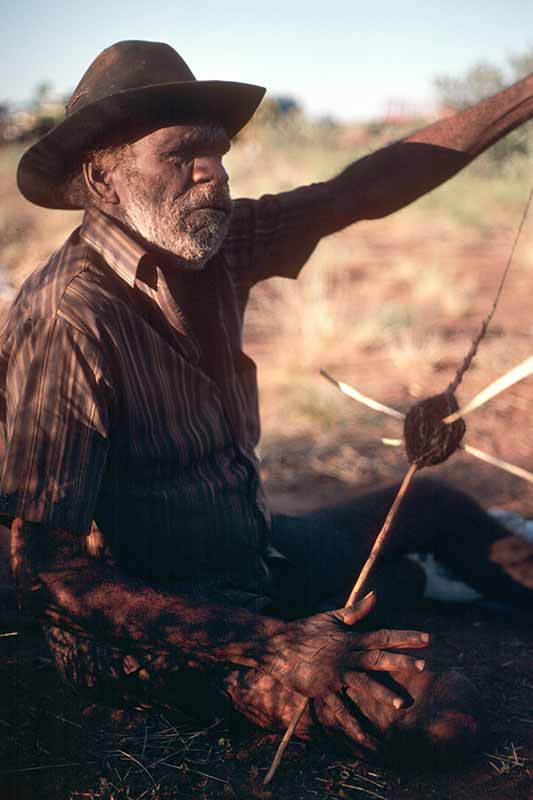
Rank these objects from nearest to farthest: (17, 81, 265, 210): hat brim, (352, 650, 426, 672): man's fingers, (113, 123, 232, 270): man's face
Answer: (352, 650, 426, 672): man's fingers
(17, 81, 265, 210): hat brim
(113, 123, 232, 270): man's face

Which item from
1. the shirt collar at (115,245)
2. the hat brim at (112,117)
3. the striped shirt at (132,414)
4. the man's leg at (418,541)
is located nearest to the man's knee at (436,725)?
the striped shirt at (132,414)

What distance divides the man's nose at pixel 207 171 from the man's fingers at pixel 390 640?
4.58ft

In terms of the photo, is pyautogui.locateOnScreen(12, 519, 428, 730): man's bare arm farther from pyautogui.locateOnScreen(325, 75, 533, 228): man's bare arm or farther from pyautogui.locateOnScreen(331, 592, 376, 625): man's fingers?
pyautogui.locateOnScreen(325, 75, 533, 228): man's bare arm

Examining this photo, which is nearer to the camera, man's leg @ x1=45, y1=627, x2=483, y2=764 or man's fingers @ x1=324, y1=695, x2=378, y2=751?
man's fingers @ x1=324, y1=695, x2=378, y2=751

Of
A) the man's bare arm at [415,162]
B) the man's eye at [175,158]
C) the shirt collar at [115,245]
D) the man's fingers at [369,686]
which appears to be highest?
the man's bare arm at [415,162]

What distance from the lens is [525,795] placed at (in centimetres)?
210

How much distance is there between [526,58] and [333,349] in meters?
2.97

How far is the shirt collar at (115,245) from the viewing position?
2.31 metres

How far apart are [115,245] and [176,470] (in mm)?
678

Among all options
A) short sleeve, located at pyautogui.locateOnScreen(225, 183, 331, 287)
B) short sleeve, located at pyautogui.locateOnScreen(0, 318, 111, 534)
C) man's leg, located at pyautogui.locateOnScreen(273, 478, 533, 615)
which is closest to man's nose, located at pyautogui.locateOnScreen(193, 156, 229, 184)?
short sleeve, located at pyautogui.locateOnScreen(225, 183, 331, 287)

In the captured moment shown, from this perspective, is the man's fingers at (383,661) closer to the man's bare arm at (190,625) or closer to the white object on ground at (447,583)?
the man's bare arm at (190,625)

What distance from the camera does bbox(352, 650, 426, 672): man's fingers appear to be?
1873 millimetres

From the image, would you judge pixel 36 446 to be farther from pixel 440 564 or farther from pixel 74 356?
pixel 440 564

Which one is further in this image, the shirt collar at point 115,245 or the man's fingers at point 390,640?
the shirt collar at point 115,245
